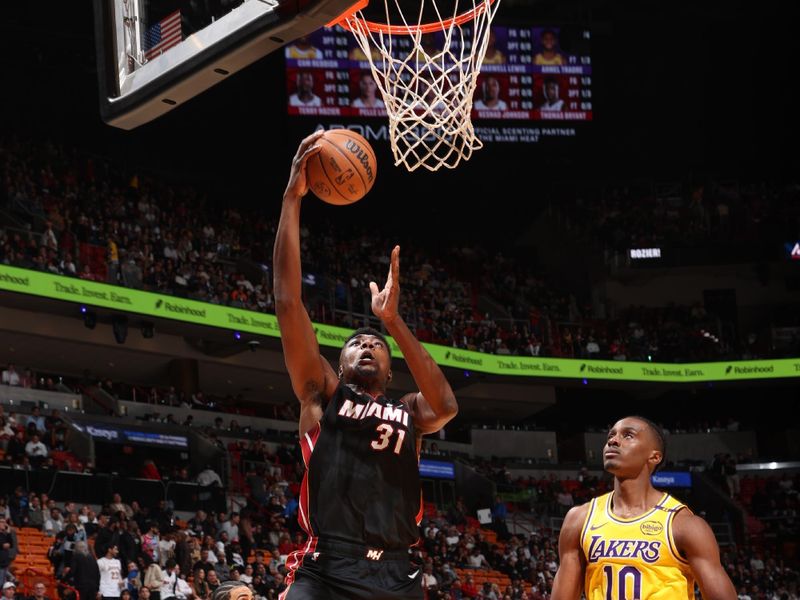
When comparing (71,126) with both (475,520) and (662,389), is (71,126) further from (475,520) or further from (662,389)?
(662,389)

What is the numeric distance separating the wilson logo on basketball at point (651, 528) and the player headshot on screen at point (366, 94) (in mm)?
20462

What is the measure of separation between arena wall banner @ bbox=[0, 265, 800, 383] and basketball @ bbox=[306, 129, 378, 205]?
1138cm

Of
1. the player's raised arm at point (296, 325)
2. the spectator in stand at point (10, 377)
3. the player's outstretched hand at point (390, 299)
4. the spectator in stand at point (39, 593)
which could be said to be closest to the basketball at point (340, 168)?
the player's raised arm at point (296, 325)

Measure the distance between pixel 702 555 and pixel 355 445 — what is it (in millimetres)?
1375

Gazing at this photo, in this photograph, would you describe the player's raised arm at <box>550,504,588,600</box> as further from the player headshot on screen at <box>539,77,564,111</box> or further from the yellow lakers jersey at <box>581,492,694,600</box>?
the player headshot on screen at <box>539,77,564,111</box>

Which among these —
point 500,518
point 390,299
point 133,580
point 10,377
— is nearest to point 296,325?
point 390,299

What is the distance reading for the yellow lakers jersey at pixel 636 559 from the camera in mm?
4512

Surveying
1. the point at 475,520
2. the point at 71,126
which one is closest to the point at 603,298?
the point at 475,520

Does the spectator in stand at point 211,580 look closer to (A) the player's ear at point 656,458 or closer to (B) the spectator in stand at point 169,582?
(B) the spectator in stand at point 169,582

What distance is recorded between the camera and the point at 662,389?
29422mm

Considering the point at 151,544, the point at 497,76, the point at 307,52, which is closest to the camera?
the point at 151,544

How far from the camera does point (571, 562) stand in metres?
4.69

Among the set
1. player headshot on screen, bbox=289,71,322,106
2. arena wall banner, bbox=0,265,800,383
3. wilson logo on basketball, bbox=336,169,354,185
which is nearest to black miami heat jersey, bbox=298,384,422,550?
wilson logo on basketball, bbox=336,169,354,185

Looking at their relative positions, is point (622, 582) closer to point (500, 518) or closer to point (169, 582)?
point (169, 582)
